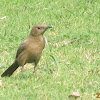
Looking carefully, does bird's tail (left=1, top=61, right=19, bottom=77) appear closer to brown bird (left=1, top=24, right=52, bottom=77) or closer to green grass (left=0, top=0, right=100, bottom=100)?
brown bird (left=1, top=24, right=52, bottom=77)

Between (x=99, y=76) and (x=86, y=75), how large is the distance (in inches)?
11.0

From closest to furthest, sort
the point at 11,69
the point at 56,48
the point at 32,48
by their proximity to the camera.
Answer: the point at 32,48
the point at 11,69
the point at 56,48

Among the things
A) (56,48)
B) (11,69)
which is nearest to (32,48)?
(11,69)

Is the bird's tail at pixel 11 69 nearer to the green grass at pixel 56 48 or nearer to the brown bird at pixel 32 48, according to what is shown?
the brown bird at pixel 32 48

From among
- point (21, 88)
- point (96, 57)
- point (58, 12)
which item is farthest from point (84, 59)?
point (58, 12)

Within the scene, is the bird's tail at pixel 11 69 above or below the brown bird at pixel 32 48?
below

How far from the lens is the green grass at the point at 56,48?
6.46 meters

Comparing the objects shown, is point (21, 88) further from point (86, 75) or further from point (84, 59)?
point (84, 59)

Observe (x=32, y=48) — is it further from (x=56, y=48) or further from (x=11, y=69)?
(x=56, y=48)

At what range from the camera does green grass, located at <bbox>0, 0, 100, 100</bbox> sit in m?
6.46

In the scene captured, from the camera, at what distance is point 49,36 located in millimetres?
9414

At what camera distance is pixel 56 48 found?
862 cm

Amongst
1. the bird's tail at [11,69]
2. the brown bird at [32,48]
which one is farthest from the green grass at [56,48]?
the brown bird at [32,48]

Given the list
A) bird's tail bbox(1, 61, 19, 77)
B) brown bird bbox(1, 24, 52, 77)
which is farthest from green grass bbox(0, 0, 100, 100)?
brown bird bbox(1, 24, 52, 77)
